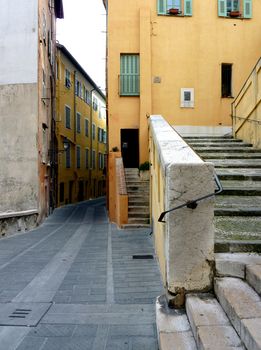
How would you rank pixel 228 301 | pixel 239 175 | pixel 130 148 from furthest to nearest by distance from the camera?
1. pixel 130 148
2. pixel 239 175
3. pixel 228 301

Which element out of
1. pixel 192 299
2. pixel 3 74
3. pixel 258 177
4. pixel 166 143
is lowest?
pixel 192 299

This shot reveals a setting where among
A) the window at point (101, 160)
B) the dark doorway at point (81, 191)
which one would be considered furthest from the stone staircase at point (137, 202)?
the window at point (101, 160)

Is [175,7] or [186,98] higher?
[175,7]

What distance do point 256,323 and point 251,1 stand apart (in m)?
16.1

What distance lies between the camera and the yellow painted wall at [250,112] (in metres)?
8.67

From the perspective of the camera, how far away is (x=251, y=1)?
609 inches

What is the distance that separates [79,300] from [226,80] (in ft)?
44.5

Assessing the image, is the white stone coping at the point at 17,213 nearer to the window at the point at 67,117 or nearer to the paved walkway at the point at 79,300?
the paved walkway at the point at 79,300

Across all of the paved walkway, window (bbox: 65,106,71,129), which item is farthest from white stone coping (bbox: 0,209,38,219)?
window (bbox: 65,106,71,129)

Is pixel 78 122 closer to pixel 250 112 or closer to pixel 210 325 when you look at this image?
pixel 250 112

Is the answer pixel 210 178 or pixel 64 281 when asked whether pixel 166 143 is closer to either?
pixel 210 178

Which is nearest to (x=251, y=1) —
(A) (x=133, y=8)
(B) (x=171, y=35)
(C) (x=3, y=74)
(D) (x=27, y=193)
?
(B) (x=171, y=35)

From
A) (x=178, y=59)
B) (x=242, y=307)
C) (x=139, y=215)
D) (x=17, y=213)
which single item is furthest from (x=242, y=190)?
(x=178, y=59)

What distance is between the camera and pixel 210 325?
2.72 m
